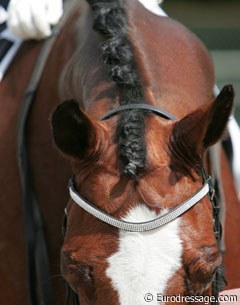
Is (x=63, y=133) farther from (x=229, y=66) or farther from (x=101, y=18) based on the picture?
(x=229, y=66)

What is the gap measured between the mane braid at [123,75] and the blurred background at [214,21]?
4.16 m

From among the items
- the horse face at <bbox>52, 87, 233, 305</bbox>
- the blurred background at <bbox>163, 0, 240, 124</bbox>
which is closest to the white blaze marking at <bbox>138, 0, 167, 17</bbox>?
the horse face at <bbox>52, 87, 233, 305</bbox>

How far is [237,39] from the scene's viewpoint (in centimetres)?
669

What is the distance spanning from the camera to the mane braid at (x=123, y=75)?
201cm

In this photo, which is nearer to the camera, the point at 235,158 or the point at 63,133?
the point at 63,133

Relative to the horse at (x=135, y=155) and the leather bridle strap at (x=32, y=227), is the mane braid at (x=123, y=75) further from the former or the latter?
the leather bridle strap at (x=32, y=227)

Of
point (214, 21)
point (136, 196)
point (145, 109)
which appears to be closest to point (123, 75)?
point (145, 109)

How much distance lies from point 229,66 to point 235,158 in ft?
12.4

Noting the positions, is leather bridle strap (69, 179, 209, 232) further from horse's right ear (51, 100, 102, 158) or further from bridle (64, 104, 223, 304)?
horse's right ear (51, 100, 102, 158)

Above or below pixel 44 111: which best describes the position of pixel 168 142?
above

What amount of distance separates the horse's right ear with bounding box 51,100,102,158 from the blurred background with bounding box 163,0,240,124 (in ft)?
15.1

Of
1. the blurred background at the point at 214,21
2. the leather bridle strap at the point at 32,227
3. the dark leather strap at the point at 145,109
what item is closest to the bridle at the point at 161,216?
the dark leather strap at the point at 145,109

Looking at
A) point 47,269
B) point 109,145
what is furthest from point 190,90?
point 47,269

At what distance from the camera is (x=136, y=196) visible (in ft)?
6.58
